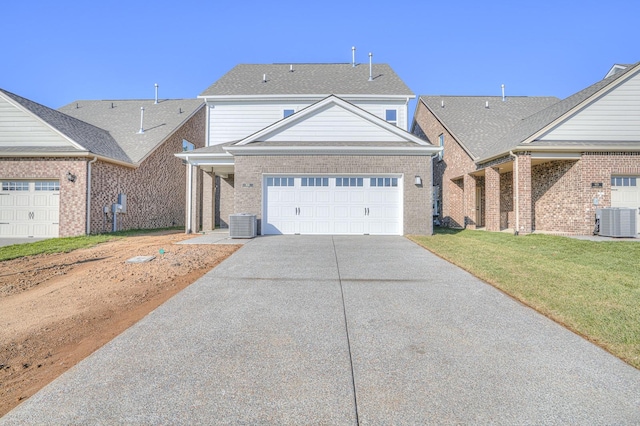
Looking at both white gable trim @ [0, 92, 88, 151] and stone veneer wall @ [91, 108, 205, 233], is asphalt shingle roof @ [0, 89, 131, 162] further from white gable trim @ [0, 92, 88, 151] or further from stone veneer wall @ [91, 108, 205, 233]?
stone veneer wall @ [91, 108, 205, 233]

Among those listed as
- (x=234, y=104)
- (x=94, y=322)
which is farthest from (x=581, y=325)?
(x=234, y=104)

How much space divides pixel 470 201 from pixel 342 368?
52.8 ft

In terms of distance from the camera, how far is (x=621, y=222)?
11.4m

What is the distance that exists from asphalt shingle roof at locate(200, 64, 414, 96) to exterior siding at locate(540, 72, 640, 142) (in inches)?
271

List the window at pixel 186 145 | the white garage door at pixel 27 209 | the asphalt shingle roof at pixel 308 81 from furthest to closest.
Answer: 1. the window at pixel 186 145
2. the asphalt shingle roof at pixel 308 81
3. the white garage door at pixel 27 209

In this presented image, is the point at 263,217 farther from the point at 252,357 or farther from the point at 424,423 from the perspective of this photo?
the point at 424,423

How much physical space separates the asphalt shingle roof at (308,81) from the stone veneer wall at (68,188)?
6783mm

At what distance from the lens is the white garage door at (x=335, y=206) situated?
40.3 ft

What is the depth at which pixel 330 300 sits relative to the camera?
4.68 m

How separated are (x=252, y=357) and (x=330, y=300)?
1.85m

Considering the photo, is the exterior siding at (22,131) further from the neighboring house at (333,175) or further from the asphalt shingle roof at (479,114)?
the asphalt shingle roof at (479,114)

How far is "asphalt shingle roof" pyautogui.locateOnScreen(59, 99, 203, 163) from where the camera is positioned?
17.1 metres

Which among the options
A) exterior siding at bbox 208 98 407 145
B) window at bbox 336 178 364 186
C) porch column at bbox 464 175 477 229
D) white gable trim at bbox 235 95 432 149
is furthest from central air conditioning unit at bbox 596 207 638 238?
window at bbox 336 178 364 186

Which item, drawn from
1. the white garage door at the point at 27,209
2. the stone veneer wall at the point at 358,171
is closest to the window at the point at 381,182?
the stone veneer wall at the point at 358,171
